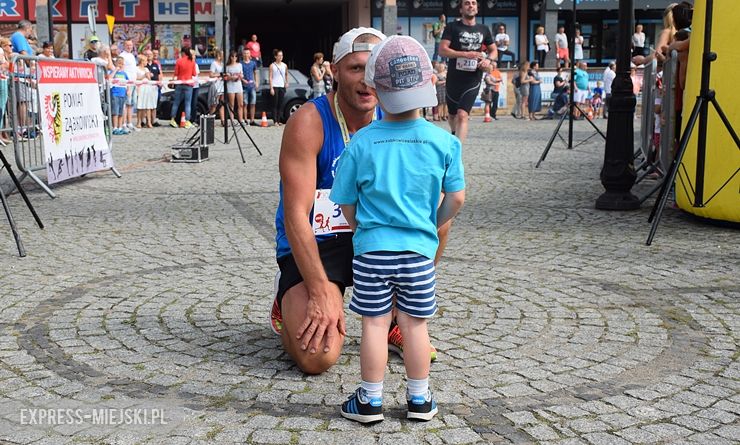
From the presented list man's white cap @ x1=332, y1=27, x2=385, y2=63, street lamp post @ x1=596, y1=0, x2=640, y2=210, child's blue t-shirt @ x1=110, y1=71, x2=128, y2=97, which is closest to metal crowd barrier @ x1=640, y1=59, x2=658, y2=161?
street lamp post @ x1=596, y1=0, x2=640, y2=210

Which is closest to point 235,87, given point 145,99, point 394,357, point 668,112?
point 145,99

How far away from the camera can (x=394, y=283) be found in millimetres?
3646

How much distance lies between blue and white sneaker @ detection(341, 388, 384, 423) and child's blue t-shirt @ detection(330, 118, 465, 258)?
1.78 feet

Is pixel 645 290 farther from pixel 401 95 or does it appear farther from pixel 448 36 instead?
pixel 448 36

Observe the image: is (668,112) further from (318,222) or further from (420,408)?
(420,408)

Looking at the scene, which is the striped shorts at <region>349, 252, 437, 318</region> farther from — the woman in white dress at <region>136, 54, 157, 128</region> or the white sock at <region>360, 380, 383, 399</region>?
the woman in white dress at <region>136, 54, 157, 128</region>

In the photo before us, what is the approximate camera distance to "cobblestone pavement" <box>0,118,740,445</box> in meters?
3.66

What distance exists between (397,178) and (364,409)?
869mm

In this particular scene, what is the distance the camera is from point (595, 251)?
278 inches

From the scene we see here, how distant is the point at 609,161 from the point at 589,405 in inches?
215

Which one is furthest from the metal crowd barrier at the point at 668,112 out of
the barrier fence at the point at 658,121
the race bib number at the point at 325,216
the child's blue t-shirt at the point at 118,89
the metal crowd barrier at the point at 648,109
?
the child's blue t-shirt at the point at 118,89

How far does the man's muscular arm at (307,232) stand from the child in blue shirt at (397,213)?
366mm

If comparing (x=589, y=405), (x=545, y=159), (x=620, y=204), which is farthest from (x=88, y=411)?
(x=545, y=159)

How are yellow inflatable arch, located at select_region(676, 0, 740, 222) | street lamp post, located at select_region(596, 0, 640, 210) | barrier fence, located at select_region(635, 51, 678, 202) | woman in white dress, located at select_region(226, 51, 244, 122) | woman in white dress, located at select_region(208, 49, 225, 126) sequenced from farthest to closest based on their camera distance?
woman in white dress, located at select_region(226, 51, 244, 122), woman in white dress, located at select_region(208, 49, 225, 126), barrier fence, located at select_region(635, 51, 678, 202), street lamp post, located at select_region(596, 0, 640, 210), yellow inflatable arch, located at select_region(676, 0, 740, 222)
